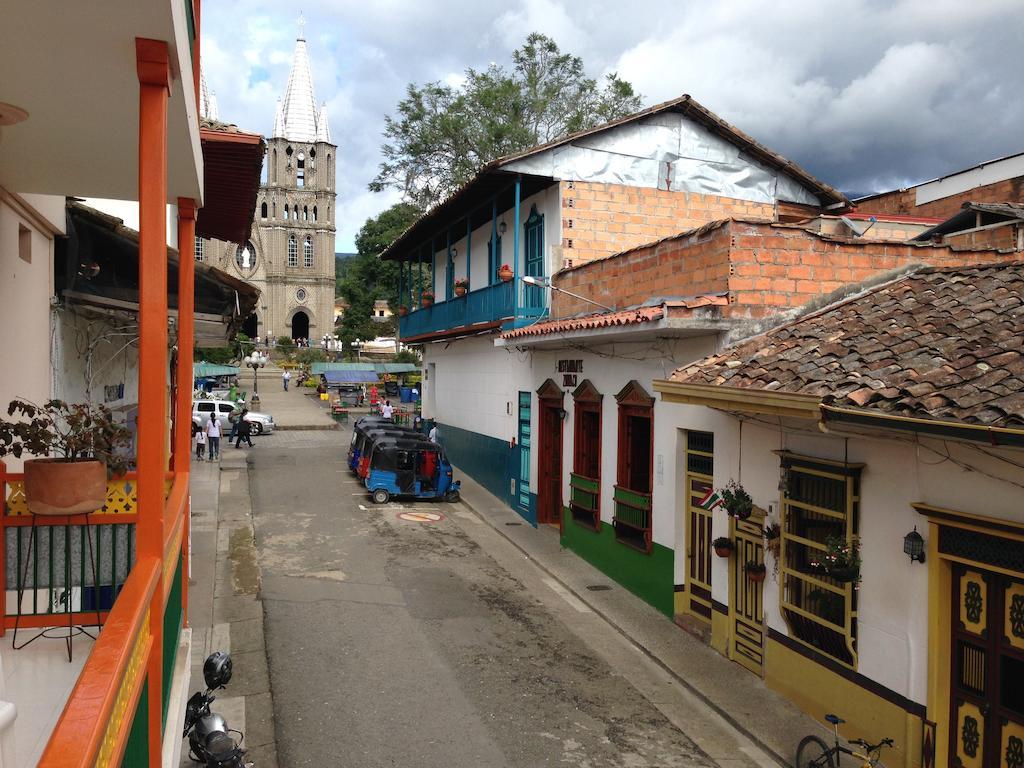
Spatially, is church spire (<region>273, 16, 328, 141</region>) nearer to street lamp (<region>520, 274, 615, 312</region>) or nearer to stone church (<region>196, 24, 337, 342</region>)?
stone church (<region>196, 24, 337, 342</region>)

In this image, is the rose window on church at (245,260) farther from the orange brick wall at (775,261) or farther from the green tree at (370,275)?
the orange brick wall at (775,261)

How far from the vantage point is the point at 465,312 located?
19375 mm

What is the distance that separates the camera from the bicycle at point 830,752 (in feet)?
19.8

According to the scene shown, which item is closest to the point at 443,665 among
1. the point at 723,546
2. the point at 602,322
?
the point at 723,546

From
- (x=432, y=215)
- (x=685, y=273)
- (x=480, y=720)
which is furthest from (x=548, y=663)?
(x=432, y=215)

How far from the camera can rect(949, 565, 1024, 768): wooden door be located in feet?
18.4

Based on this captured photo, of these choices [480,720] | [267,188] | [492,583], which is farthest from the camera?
[267,188]

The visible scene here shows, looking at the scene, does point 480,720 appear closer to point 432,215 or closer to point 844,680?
point 844,680

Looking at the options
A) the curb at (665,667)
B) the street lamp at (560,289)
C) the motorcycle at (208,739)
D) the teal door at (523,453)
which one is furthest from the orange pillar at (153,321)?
the teal door at (523,453)

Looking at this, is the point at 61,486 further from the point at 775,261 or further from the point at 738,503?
the point at 775,261

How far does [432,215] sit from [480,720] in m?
14.5

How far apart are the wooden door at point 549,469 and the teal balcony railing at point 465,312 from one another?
2193 millimetres

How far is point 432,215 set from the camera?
1994 centimetres

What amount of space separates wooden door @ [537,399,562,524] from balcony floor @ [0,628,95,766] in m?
11.0
